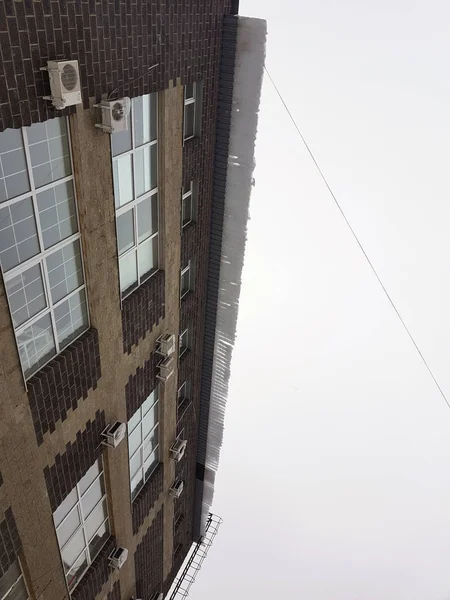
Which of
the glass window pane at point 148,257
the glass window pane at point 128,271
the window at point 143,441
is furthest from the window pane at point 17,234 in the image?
the window at point 143,441

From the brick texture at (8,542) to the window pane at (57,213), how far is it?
4.30m

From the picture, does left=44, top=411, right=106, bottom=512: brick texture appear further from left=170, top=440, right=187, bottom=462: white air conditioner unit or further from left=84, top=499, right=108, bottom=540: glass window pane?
left=170, top=440, right=187, bottom=462: white air conditioner unit

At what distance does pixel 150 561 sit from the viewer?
45.8 ft

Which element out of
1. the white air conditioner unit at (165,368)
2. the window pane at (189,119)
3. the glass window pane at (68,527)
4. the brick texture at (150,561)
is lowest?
the brick texture at (150,561)

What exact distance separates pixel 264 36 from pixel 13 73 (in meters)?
7.14

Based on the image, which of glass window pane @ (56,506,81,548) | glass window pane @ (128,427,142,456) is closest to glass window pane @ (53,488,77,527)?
glass window pane @ (56,506,81,548)

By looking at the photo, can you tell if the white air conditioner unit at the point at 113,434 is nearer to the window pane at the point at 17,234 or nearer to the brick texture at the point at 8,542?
the brick texture at the point at 8,542

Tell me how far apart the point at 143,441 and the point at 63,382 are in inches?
204

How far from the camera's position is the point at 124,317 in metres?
8.83

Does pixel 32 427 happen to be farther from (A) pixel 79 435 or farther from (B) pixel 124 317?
(B) pixel 124 317

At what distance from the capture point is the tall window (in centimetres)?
785

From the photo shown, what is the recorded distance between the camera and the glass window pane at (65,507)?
8188 mm

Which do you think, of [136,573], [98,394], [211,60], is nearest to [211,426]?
[136,573]

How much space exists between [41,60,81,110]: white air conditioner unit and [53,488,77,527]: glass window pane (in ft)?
23.9
